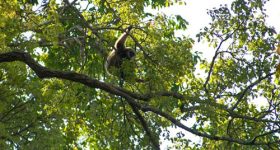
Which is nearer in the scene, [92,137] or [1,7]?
[1,7]

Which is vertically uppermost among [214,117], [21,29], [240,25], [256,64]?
[240,25]

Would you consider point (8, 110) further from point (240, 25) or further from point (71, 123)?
point (240, 25)

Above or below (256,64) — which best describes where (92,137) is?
above

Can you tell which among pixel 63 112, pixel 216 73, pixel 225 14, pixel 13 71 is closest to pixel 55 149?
pixel 63 112

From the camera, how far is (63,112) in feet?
51.9

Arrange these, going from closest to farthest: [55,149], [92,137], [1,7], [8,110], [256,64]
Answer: [1,7], [256,64], [55,149], [8,110], [92,137]

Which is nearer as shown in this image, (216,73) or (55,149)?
(216,73)

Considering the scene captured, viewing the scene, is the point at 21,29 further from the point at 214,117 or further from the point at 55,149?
the point at 55,149

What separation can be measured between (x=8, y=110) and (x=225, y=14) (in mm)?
7254

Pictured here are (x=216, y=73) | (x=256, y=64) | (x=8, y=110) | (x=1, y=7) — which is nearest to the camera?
(x=1, y=7)

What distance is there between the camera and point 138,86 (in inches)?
500

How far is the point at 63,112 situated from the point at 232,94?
17.4 feet

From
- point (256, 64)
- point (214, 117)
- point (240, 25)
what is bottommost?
point (214, 117)

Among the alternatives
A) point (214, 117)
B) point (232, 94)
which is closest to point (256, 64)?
point (232, 94)
